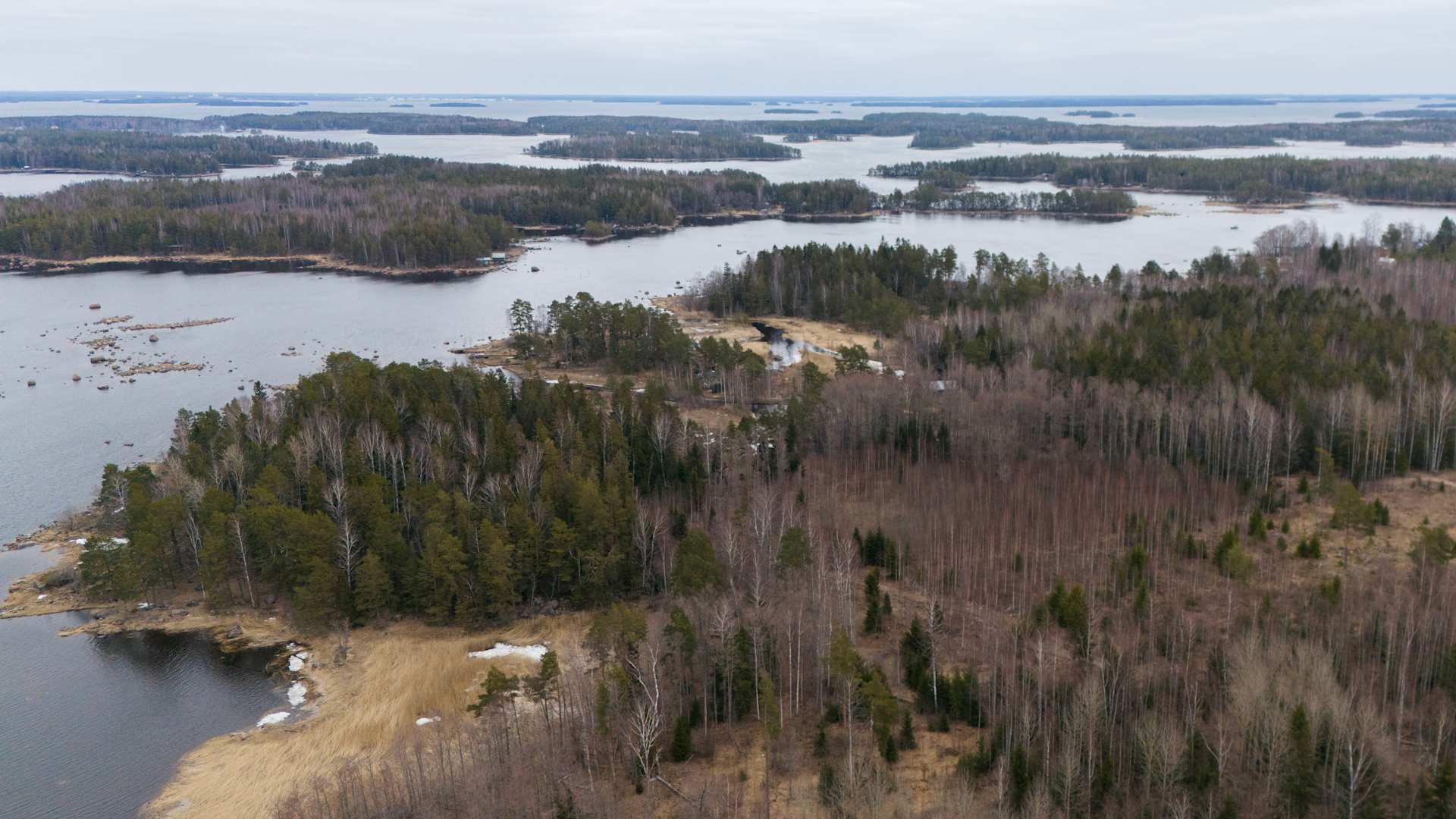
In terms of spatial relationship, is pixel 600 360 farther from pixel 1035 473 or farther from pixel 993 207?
pixel 993 207

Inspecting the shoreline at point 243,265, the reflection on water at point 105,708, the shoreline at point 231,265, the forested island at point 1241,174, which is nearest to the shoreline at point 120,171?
the shoreline at point 231,265

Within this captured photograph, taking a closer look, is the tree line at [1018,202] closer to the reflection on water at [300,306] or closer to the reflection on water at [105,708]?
the reflection on water at [300,306]

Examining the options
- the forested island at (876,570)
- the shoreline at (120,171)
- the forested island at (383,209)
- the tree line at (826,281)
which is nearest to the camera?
the forested island at (876,570)

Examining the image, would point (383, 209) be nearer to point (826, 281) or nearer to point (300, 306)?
point (300, 306)

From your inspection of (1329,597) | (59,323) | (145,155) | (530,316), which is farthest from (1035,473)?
(145,155)

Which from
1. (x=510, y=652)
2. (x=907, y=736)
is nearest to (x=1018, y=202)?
(x=510, y=652)

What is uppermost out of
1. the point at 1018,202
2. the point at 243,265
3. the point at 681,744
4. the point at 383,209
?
the point at 1018,202

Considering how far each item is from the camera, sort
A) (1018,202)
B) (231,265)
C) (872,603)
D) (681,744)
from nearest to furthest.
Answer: (681,744) < (872,603) < (231,265) < (1018,202)
